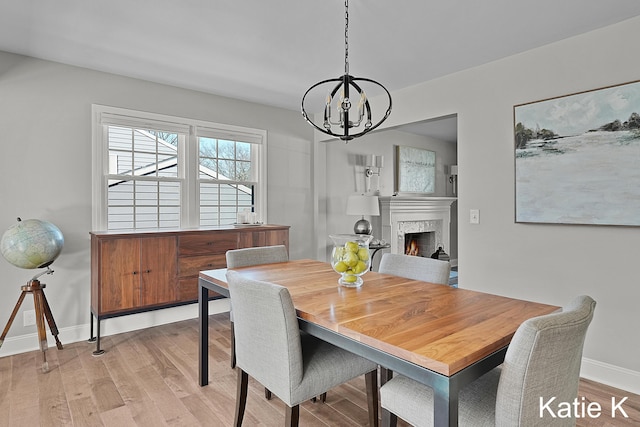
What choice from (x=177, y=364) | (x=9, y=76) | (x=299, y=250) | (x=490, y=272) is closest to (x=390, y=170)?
(x=299, y=250)

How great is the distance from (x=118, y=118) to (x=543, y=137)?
3.68 m

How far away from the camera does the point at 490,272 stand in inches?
124

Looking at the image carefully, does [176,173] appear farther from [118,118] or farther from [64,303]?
[64,303]

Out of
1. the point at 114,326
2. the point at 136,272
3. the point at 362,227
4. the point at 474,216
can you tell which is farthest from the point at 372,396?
the point at 362,227

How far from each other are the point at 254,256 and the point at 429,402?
5.78 ft

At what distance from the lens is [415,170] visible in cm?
620

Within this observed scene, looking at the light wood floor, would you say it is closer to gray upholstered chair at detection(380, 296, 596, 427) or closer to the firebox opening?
gray upholstered chair at detection(380, 296, 596, 427)

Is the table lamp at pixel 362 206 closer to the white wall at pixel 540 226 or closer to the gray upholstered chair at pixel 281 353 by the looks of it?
the white wall at pixel 540 226

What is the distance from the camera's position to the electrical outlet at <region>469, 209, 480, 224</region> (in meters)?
3.22

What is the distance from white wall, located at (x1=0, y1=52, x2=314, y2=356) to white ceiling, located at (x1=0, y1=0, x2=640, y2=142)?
0.17m

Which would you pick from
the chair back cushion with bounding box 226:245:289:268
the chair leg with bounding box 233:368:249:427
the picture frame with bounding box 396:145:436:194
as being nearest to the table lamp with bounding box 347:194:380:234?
the picture frame with bounding box 396:145:436:194

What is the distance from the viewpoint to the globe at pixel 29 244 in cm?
266

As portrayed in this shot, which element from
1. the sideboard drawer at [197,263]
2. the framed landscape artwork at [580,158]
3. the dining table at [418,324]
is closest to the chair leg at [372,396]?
the dining table at [418,324]

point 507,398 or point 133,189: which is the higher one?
point 133,189
